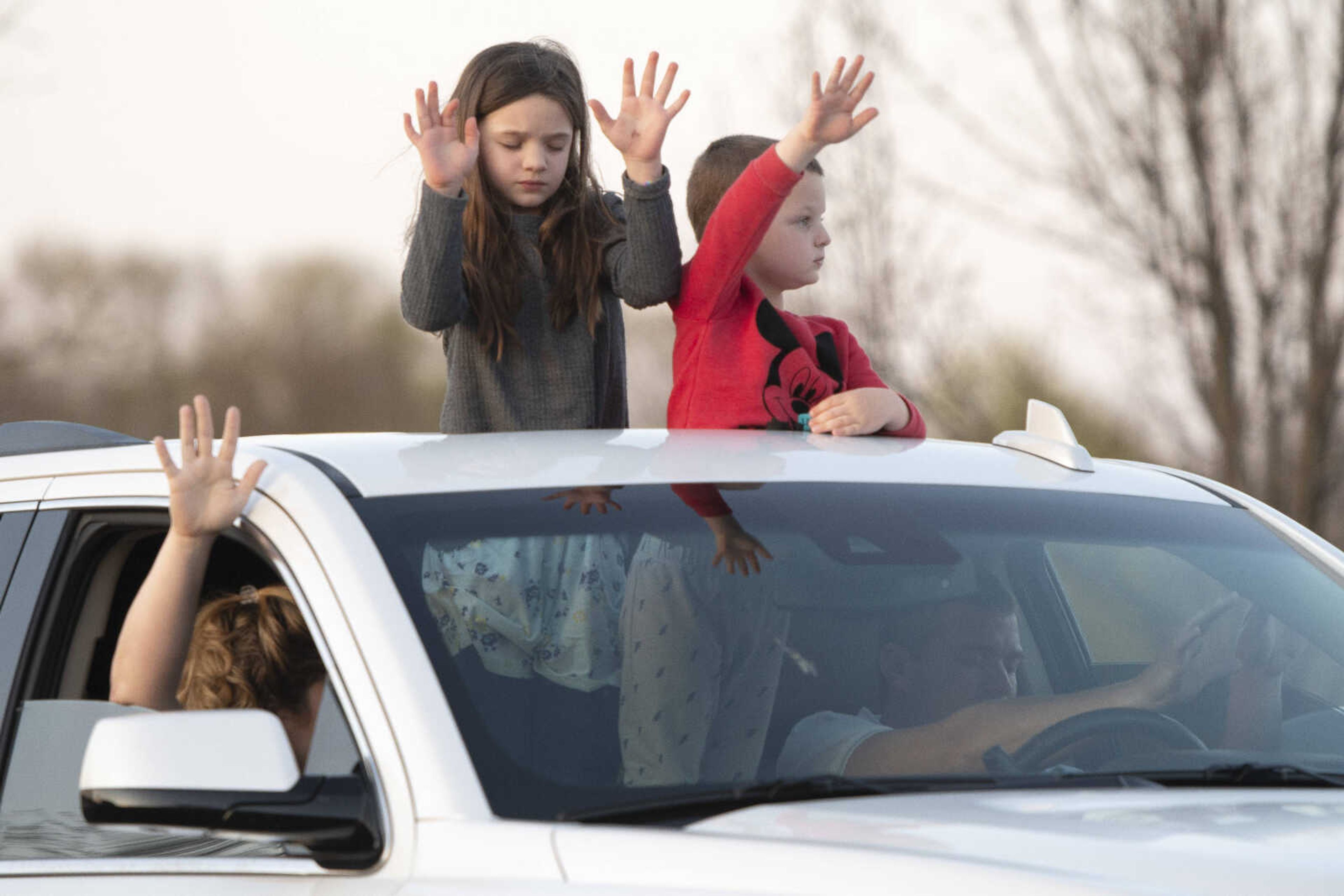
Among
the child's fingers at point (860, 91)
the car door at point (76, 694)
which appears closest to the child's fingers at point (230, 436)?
the car door at point (76, 694)

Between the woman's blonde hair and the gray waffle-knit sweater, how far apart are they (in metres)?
1.26

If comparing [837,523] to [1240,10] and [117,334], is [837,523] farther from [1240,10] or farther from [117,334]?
[117,334]

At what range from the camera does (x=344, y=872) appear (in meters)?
2.15

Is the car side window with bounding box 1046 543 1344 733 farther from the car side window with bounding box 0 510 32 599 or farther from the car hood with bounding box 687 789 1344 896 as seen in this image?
the car side window with bounding box 0 510 32 599

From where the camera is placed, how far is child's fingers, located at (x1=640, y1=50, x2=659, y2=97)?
411cm

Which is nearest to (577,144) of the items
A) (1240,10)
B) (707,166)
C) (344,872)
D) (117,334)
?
A: (707,166)

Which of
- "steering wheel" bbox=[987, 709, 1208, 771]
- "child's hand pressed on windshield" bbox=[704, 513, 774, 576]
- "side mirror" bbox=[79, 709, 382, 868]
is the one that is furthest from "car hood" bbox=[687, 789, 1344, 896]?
"child's hand pressed on windshield" bbox=[704, 513, 774, 576]

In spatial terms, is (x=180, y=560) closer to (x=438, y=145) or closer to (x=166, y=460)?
(x=166, y=460)

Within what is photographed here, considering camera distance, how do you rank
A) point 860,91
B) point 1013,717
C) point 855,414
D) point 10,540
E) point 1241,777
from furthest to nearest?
1. point 860,91
2. point 855,414
3. point 10,540
4. point 1013,717
5. point 1241,777

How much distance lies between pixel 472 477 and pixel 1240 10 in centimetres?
827

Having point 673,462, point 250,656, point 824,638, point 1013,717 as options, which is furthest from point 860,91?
point 250,656

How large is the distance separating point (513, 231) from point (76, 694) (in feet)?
5.76

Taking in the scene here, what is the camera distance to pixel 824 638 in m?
2.77

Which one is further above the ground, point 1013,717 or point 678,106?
point 678,106
